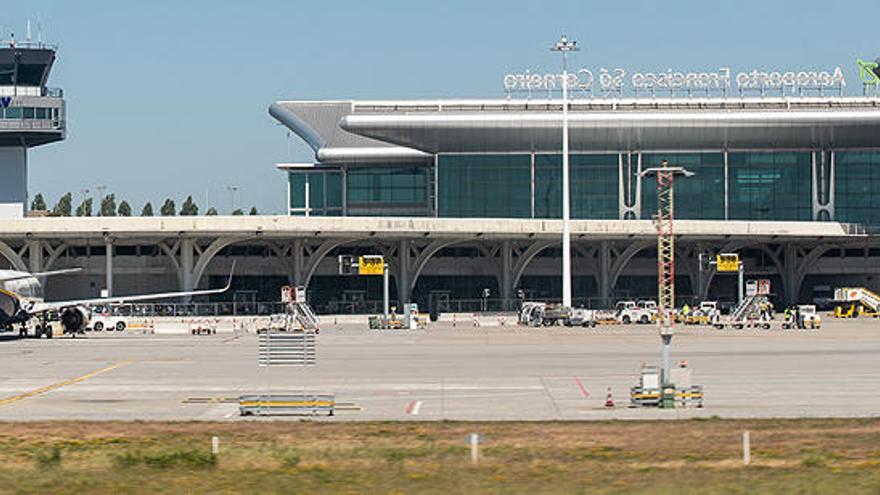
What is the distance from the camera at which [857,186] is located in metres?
157

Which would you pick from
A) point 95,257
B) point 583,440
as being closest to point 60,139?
point 95,257

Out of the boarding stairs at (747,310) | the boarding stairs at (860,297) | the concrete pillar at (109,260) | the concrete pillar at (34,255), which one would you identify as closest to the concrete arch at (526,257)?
the boarding stairs at (747,310)

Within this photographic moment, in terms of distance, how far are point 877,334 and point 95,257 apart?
259 ft

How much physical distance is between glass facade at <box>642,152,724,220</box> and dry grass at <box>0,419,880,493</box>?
11503 centimetres

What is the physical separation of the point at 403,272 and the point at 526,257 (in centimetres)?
1358

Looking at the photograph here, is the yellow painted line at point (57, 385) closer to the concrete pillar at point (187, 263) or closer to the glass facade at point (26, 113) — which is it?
the concrete pillar at point (187, 263)

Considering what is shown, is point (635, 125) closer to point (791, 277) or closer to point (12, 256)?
point (791, 277)

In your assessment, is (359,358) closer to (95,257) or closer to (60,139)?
(95,257)

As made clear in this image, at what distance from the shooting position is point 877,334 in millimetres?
97250

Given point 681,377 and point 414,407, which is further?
point 414,407

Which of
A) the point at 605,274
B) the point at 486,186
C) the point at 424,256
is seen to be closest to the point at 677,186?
the point at 605,274

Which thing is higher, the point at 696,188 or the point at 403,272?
the point at 696,188

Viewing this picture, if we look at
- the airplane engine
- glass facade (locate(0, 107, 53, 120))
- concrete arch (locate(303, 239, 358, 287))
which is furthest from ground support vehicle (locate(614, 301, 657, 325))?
glass facade (locate(0, 107, 53, 120))

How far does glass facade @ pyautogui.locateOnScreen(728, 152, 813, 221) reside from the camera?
515 ft
